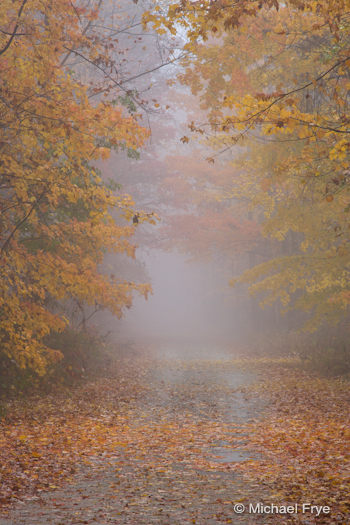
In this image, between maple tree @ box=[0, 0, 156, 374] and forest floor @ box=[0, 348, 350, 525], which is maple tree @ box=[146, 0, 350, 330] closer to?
maple tree @ box=[0, 0, 156, 374]

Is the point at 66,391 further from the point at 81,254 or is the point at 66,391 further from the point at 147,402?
the point at 81,254

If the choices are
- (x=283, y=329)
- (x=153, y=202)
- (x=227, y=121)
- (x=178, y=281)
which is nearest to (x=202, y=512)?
(x=227, y=121)

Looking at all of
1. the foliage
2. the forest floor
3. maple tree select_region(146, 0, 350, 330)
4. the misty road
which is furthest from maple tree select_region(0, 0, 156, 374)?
the foliage

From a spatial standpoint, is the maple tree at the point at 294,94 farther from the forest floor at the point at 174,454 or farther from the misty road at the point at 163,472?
the misty road at the point at 163,472

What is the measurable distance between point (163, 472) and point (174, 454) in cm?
94

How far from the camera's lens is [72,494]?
5.77m

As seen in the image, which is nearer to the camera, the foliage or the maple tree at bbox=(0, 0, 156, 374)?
the foliage

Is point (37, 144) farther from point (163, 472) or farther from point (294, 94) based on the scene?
point (163, 472)

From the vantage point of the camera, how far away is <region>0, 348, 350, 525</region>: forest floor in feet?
17.4

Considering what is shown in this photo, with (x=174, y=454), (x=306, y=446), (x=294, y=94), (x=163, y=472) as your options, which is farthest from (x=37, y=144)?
(x=306, y=446)

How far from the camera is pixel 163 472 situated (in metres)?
6.64

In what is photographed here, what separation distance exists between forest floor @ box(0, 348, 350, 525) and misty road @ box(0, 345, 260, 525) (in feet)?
0.05

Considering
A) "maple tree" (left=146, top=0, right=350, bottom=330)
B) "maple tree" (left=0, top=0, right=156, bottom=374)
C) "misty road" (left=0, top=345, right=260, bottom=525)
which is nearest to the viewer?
"misty road" (left=0, top=345, right=260, bottom=525)

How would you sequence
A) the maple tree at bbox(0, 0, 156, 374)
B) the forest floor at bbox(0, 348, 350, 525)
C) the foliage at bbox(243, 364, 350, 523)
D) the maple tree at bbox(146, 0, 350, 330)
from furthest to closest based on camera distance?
the maple tree at bbox(0, 0, 156, 374)
the maple tree at bbox(146, 0, 350, 330)
the foliage at bbox(243, 364, 350, 523)
the forest floor at bbox(0, 348, 350, 525)
